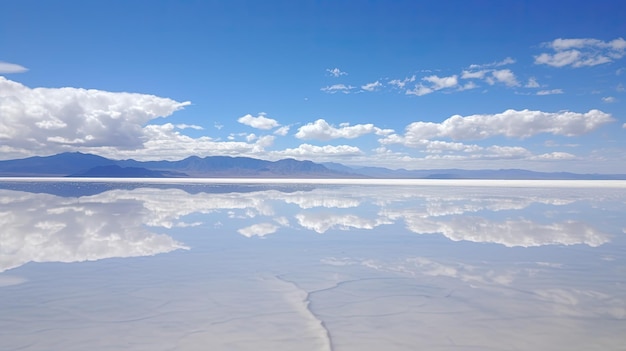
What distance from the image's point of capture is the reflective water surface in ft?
19.6

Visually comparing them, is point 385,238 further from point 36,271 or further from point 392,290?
point 36,271

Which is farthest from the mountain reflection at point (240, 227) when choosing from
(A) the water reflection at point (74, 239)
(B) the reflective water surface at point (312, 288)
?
(B) the reflective water surface at point (312, 288)

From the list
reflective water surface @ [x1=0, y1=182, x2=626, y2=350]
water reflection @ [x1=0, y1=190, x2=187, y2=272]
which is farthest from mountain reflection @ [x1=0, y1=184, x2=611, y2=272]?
reflective water surface @ [x1=0, y1=182, x2=626, y2=350]

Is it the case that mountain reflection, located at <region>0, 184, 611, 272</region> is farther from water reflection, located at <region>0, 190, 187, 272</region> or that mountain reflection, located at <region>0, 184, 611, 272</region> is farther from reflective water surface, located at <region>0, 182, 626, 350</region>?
reflective water surface, located at <region>0, 182, 626, 350</region>

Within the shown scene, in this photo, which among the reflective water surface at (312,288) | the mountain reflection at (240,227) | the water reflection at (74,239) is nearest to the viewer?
the reflective water surface at (312,288)

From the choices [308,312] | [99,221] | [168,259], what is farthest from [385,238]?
[99,221]

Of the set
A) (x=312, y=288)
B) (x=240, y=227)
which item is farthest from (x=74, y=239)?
(x=312, y=288)

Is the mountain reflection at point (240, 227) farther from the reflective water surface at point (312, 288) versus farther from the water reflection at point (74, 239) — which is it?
the reflective water surface at point (312, 288)

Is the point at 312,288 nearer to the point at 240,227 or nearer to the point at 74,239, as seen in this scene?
the point at 240,227

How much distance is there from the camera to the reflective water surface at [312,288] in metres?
5.98

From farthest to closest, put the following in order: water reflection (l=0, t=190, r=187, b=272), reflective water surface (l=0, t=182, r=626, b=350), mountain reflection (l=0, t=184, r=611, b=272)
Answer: mountain reflection (l=0, t=184, r=611, b=272) → water reflection (l=0, t=190, r=187, b=272) → reflective water surface (l=0, t=182, r=626, b=350)

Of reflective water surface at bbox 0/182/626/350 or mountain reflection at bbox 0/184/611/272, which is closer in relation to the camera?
reflective water surface at bbox 0/182/626/350

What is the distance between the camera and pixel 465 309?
23.5 ft

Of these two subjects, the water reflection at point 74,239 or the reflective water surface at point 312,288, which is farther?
the water reflection at point 74,239
